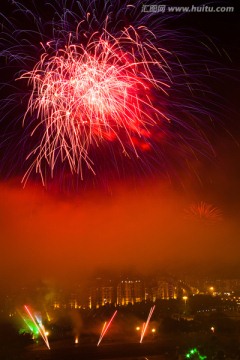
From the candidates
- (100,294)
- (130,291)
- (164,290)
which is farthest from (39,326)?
(164,290)

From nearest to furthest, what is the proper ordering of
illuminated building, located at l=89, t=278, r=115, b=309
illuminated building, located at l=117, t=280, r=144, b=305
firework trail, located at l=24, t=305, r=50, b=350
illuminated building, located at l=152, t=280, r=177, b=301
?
firework trail, located at l=24, t=305, r=50, b=350 < illuminated building, located at l=89, t=278, r=115, b=309 < illuminated building, located at l=117, t=280, r=144, b=305 < illuminated building, located at l=152, t=280, r=177, b=301

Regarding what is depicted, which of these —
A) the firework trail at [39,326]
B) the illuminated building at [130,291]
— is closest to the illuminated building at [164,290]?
the illuminated building at [130,291]

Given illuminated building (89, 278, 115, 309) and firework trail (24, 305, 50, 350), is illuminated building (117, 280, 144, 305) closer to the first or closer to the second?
illuminated building (89, 278, 115, 309)

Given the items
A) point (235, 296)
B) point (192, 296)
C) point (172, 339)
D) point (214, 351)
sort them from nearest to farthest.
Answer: point (214, 351) → point (172, 339) → point (192, 296) → point (235, 296)

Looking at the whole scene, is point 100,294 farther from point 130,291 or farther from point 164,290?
point 164,290

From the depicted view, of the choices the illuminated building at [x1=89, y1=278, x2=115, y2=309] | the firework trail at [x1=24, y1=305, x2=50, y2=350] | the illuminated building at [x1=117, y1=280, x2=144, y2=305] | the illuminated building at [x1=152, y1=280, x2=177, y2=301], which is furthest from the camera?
the illuminated building at [x1=152, y1=280, x2=177, y2=301]

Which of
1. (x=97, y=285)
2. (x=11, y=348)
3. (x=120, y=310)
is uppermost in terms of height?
(x=97, y=285)

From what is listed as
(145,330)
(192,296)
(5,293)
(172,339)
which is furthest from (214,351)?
(192,296)

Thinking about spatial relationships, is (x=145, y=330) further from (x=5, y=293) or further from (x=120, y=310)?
(x=5, y=293)

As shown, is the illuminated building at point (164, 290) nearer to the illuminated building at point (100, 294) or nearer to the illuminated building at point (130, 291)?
the illuminated building at point (130, 291)

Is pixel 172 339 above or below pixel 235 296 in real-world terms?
below

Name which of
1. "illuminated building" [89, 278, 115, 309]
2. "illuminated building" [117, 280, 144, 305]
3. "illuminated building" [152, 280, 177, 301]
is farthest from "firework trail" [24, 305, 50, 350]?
"illuminated building" [152, 280, 177, 301]
